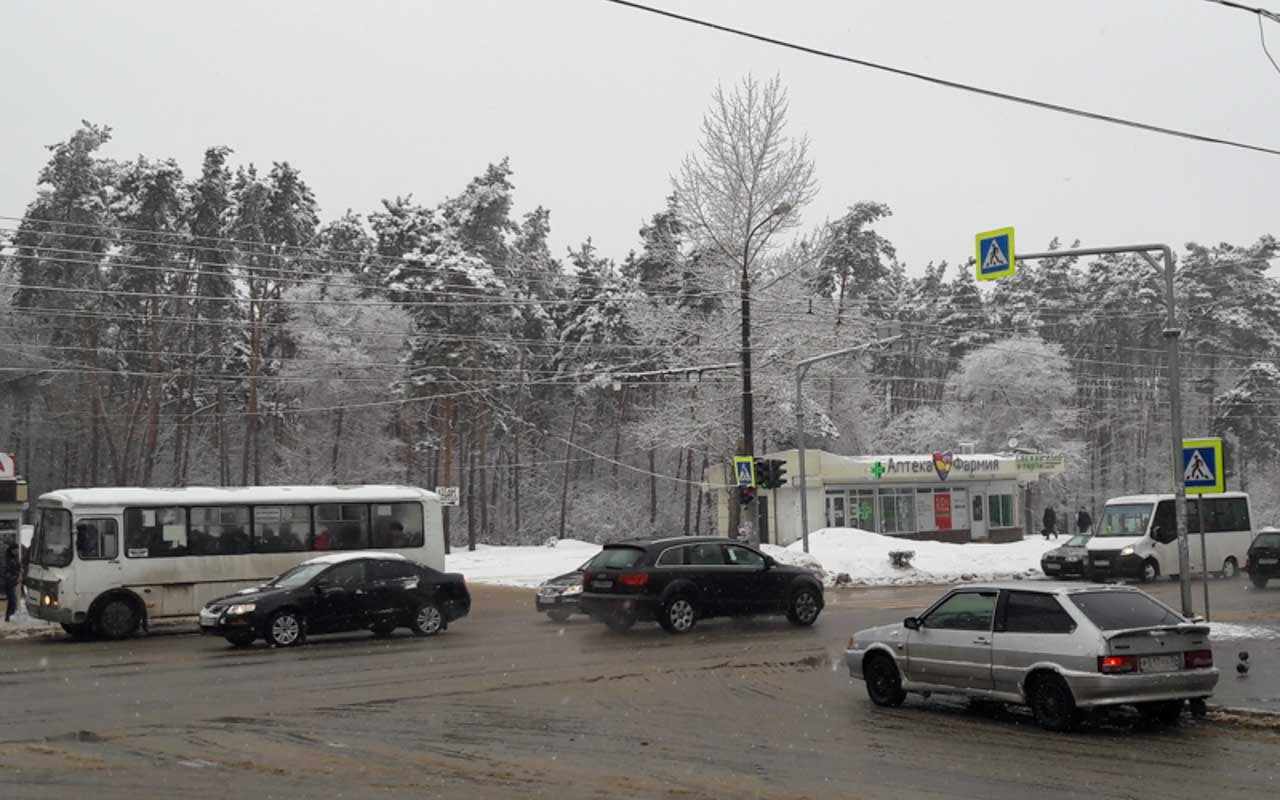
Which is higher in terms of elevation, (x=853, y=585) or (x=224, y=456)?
(x=224, y=456)

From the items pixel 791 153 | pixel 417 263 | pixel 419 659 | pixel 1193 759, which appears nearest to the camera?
pixel 1193 759

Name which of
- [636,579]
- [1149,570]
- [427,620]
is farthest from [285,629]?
[1149,570]

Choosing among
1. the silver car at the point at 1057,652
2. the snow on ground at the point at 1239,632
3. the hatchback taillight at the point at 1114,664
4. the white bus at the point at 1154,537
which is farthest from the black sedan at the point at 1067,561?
the hatchback taillight at the point at 1114,664

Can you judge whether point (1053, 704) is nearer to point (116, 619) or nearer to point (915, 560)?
point (116, 619)

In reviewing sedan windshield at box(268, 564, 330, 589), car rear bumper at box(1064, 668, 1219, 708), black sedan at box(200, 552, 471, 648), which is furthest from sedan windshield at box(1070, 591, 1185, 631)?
sedan windshield at box(268, 564, 330, 589)

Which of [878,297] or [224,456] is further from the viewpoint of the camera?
[878,297]

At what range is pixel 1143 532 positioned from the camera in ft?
117

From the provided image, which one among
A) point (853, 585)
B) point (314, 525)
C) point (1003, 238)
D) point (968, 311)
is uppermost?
point (968, 311)

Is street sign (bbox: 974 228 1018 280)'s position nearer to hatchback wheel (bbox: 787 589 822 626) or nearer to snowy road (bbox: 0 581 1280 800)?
hatchback wheel (bbox: 787 589 822 626)

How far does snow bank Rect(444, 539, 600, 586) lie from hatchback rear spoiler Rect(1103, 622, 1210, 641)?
97.3 feet

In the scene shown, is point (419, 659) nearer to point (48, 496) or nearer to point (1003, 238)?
point (48, 496)

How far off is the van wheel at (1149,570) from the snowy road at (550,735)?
58.6ft

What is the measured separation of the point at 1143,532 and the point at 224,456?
46.6 meters

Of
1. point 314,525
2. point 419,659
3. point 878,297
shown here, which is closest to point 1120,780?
point 419,659
